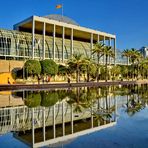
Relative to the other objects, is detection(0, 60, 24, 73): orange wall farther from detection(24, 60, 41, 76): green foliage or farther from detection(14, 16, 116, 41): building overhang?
Answer: detection(14, 16, 116, 41): building overhang

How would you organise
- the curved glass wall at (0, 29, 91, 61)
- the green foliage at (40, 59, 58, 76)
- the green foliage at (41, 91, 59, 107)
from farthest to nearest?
the curved glass wall at (0, 29, 91, 61), the green foliage at (40, 59, 58, 76), the green foliage at (41, 91, 59, 107)

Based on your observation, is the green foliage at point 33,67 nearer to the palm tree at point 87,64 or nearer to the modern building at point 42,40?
the modern building at point 42,40

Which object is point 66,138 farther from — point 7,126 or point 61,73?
point 61,73

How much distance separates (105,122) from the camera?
17.2 m

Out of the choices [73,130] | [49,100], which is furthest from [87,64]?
[73,130]

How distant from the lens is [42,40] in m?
87.6

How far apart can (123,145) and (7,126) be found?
25.3ft

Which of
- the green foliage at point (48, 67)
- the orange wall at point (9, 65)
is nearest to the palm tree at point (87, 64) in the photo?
the green foliage at point (48, 67)

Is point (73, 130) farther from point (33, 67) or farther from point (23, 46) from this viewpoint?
point (23, 46)

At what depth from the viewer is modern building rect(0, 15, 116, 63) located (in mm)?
80863

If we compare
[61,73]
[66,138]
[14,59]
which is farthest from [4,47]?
[66,138]

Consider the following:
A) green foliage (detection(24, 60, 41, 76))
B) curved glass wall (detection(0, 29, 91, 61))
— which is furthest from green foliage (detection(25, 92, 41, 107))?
curved glass wall (detection(0, 29, 91, 61))

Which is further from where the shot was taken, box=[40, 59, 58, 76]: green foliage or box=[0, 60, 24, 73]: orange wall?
box=[0, 60, 24, 73]: orange wall

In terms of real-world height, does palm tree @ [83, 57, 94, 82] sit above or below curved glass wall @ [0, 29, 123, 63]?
below
